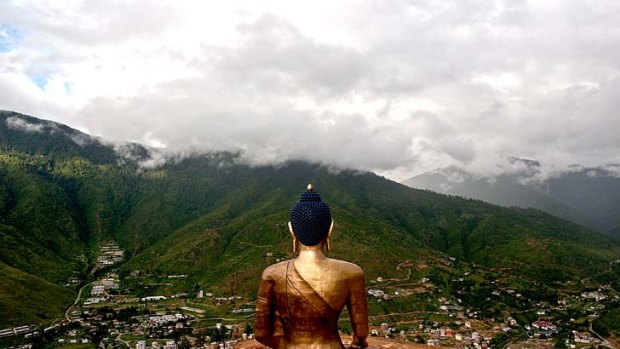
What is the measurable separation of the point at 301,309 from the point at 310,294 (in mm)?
401

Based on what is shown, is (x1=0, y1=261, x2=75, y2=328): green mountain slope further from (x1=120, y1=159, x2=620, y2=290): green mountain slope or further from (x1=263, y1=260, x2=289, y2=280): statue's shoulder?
(x1=263, y1=260, x2=289, y2=280): statue's shoulder

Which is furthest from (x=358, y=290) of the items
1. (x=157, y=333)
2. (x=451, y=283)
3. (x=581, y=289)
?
(x=581, y=289)

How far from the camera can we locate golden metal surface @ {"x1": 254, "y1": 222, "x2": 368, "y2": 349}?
1045 cm

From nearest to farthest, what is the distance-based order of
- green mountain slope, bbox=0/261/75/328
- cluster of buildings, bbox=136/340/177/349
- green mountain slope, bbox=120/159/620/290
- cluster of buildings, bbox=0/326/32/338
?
cluster of buildings, bbox=136/340/177/349 < cluster of buildings, bbox=0/326/32/338 < green mountain slope, bbox=0/261/75/328 < green mountain slope, bbox=120/159/620/290

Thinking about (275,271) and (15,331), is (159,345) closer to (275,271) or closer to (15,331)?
(15,331)

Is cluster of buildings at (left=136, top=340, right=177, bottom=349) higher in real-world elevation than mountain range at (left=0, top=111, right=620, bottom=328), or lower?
lower

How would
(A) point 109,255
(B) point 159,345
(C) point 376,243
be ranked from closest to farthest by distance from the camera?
(B) point 159,345 → (C) point 376,243 → (A) point 109,255

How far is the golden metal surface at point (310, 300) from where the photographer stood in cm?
1045

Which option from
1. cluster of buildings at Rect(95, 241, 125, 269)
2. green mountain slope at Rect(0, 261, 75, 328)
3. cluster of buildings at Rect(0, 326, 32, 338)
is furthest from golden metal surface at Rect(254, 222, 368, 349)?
cluster of buildings at Rect(95, 241, 125, 269)

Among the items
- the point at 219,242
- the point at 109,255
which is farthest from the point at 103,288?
the point at 109,255

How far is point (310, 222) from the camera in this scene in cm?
1072

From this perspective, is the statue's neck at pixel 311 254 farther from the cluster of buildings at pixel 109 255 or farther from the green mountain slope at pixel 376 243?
the cluster of buildings at pixel 109 255

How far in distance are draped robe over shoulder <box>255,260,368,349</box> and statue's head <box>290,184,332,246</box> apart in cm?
66

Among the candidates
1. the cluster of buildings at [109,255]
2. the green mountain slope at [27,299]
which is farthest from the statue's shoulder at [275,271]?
the cluster of buildings at [109,255]
